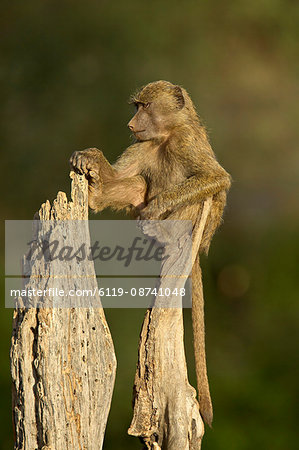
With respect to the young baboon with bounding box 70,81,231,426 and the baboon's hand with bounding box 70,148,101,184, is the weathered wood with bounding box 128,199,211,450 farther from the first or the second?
the baboon's hand with bounding box 70,148,101,184

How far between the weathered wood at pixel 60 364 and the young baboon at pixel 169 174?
72cm

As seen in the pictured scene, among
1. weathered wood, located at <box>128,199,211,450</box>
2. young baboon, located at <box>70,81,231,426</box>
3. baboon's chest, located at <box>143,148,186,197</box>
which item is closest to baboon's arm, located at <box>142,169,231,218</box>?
young baboon, located at <box>70,81,231,426</box>

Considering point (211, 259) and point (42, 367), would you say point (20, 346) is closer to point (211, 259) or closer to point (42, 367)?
point (42, 367)

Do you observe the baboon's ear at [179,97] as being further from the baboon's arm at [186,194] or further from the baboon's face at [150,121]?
the baboon's arm at [186,194]

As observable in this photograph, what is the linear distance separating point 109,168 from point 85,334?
123 centimetres

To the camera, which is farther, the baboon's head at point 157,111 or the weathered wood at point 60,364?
the baboon's head at point 157,111

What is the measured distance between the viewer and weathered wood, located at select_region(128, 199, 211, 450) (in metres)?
3.96

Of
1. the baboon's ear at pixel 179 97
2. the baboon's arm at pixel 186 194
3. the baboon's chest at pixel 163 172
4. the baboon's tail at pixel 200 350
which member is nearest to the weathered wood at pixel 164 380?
the baboon's tail at pixel 200 350

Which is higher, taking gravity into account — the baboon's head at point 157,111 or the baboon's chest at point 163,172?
the baboon's head at point 157,111

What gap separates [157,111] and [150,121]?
0.09 meters

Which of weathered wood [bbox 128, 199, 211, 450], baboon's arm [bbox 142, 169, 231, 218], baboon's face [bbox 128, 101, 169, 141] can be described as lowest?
weathered wood [bbox 128, 199, 211, 450]

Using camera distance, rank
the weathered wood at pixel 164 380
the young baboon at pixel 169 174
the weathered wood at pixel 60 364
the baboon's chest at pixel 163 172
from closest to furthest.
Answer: the weathered wood at pixel 60 364
the weathered wood at pixel 164 380
the young baboon at pixel 169 174
the baboon's chest at pixel 163 172

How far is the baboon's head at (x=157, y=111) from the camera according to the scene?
4.50 meters

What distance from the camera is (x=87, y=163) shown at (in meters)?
4.04
